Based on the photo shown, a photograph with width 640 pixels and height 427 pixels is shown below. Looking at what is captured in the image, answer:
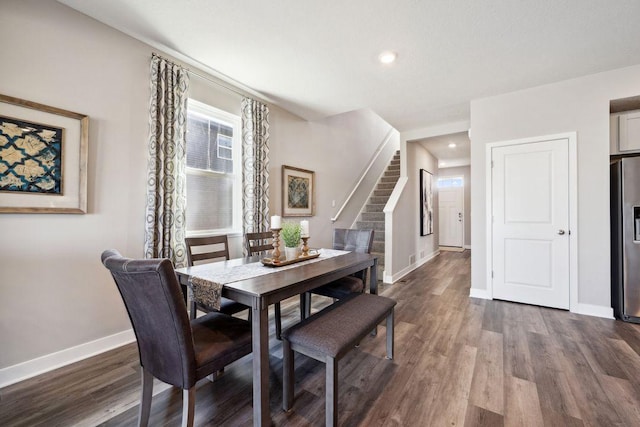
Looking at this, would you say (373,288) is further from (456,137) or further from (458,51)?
(456,137)

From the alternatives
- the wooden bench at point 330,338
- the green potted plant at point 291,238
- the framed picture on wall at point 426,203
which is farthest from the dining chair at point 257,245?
the framed picture on wall at point 426,203

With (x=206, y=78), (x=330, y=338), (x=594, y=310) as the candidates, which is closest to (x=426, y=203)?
(x=594, y=310)

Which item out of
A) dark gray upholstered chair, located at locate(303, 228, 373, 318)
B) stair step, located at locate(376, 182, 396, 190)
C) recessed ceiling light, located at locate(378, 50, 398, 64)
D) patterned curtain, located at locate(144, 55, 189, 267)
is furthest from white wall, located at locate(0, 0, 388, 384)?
stair step, located at locate(376, 182, 396, 190)

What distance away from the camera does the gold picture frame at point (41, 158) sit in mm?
1716

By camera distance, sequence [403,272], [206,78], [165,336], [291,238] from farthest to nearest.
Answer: [403,272] → [206,78] → [291,238] → [165,336]

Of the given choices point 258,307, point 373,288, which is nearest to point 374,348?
point 373,288

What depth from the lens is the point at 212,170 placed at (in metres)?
3.01

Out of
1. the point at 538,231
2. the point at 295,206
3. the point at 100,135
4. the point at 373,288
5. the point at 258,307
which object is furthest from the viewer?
the point at 295,206

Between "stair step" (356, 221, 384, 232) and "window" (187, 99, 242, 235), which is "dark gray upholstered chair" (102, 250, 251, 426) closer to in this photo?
"window" (187, 99, 242, 235)

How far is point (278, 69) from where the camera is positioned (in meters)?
2.76

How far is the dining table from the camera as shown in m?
1.32

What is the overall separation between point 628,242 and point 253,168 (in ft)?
13.1

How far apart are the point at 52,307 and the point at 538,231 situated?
4656mm

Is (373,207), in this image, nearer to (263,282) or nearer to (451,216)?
(451,216)
